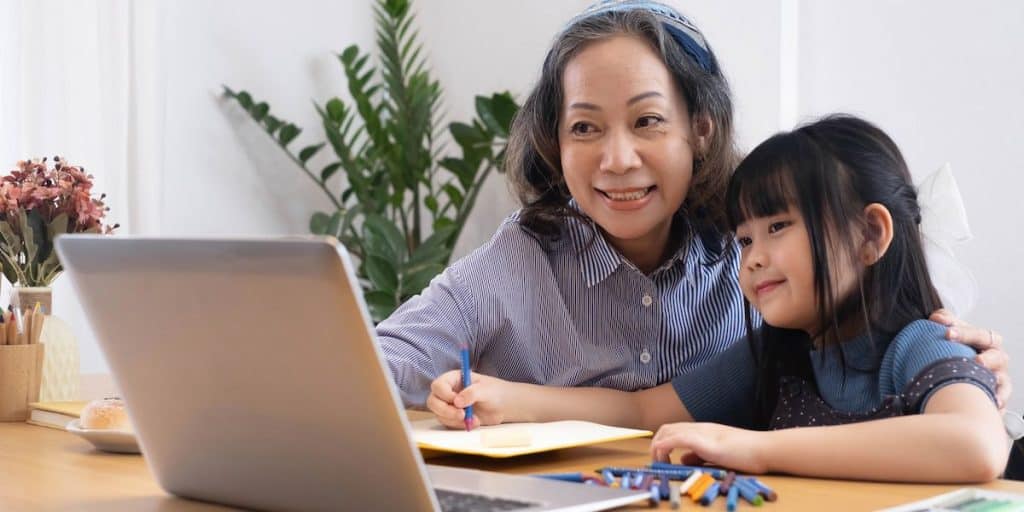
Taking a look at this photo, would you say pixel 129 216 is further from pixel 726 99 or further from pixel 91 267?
pixel 91 267

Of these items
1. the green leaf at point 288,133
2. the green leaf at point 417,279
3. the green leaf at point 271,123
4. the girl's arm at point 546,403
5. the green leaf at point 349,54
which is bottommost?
the green leaf at point 417,279

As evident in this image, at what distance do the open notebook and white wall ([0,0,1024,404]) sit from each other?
1501 mm

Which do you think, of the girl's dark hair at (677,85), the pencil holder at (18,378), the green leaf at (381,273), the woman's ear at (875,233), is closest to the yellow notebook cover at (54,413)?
the pencil holder at (18,378)

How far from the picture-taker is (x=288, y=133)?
3385 mm

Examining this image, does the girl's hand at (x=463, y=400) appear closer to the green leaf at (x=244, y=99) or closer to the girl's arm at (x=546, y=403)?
the girl's arm at (x=546, y=403)

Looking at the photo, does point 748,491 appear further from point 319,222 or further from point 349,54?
point 349,54

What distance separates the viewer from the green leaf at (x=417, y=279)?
3.34 metres

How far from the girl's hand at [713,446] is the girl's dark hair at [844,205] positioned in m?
0.26

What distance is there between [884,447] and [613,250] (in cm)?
69

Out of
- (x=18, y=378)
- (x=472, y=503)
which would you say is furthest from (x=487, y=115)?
(x=472, y=503)

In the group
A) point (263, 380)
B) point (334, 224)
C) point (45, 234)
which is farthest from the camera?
point (334, 224)

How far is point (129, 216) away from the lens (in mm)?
3102

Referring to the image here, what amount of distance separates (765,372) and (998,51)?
1493 millimetres

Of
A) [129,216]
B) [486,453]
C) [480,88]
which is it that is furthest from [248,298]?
[480,88]
